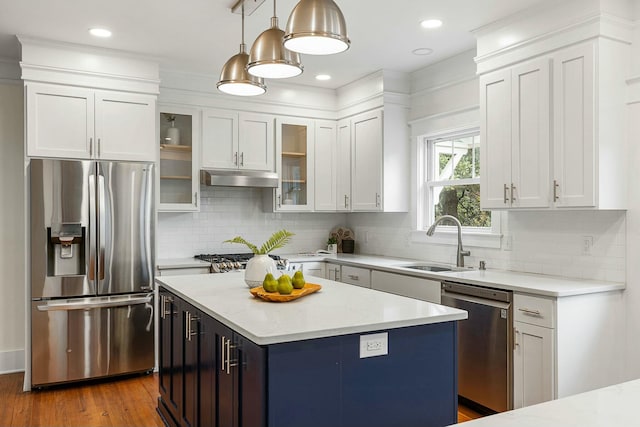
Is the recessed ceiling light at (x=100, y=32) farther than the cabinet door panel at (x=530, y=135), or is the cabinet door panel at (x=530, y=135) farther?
the recessed ceiling light at (x=100, y=32)

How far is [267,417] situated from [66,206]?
2967 mm

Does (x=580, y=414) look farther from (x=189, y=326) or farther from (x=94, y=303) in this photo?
(x=94, y=303)

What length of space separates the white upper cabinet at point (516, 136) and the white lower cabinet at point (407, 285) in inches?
28.6

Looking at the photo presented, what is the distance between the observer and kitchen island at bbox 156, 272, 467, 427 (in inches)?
75.9

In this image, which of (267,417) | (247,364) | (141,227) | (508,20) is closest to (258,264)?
(247,364)

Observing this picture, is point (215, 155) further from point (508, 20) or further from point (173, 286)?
point (508, 20)

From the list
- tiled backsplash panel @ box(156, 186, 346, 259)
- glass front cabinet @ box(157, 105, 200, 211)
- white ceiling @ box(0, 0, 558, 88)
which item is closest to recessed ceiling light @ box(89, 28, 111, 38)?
white ceiling @ box(0, 0, 558, 88)

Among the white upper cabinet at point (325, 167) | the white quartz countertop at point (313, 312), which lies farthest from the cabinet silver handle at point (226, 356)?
the white upper cabinet at point (325, 167)

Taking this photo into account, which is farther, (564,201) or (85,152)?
(85,152)

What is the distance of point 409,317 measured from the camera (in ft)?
7.16

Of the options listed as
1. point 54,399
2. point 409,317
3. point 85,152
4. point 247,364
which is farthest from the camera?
point 85,152

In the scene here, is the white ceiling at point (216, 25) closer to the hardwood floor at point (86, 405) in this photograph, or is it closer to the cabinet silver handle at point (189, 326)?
the cabinet silver handle at point (189, 326)

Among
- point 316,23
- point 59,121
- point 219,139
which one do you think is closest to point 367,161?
point 219,139

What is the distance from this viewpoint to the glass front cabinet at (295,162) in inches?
216
